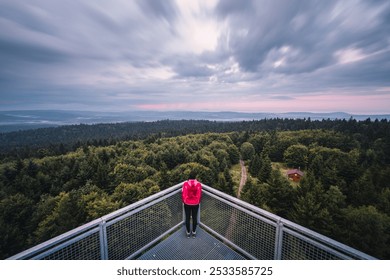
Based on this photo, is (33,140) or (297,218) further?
(33,140)

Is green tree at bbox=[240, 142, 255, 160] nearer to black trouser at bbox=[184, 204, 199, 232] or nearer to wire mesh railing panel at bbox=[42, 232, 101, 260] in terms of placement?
black trouser at bbox=[184, 204, 199, 232]

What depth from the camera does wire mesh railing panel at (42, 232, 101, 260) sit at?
3104 mm

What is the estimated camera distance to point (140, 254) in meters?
4.85

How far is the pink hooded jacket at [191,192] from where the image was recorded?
4.98 metres

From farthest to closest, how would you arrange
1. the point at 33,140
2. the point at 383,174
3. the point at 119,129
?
the point at 119,129, the point at 33,140, the point at 383,174

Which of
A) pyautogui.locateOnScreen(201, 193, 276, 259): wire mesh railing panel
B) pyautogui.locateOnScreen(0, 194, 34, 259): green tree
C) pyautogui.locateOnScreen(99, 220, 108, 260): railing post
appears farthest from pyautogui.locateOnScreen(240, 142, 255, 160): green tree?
pyautogui.locateOnScreen(99, 220, 108, 260): railing post

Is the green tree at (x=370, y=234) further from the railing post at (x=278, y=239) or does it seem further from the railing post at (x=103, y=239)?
the railing post at (x=103, y=239)

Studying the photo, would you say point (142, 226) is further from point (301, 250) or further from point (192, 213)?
point (301, 250)

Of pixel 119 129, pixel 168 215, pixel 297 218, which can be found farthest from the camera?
pixel 119 129

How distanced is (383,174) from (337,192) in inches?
617

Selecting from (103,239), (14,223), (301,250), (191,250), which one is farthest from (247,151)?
(103,239)
